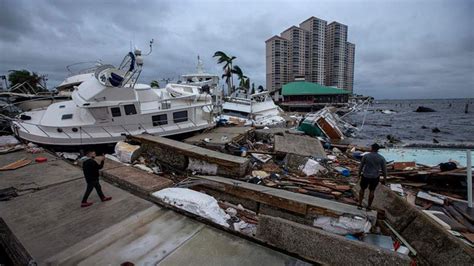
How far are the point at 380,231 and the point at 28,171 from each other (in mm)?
10128

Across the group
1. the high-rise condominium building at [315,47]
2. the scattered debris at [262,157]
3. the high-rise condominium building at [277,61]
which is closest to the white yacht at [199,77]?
the scattered debris at [262,157]

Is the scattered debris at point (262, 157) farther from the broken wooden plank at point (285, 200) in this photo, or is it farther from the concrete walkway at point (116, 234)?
the concrete walkway at point (116, 234)

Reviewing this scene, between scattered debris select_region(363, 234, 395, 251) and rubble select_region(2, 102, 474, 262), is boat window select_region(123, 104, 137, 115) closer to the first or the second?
rubble select_region(2, 102, 474, 262)

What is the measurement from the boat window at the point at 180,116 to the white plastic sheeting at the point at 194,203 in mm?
8636

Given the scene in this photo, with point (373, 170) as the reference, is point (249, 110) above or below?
above

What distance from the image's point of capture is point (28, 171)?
6934 millimetres

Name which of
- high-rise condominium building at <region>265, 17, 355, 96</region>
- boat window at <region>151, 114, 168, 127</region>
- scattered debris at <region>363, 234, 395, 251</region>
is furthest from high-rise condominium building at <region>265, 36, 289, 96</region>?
scattered debris at <region>363, 234, 395, 251</region>

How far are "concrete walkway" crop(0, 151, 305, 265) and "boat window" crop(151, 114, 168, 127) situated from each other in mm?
7409

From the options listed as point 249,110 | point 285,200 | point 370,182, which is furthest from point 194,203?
point 249,110

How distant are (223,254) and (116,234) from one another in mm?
1885

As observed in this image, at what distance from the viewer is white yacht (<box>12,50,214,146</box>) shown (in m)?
10.5

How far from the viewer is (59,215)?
4.26 meters

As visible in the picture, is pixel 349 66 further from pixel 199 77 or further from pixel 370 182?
pixel 370 182

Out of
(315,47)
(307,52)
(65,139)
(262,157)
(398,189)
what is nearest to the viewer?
(398,189)
